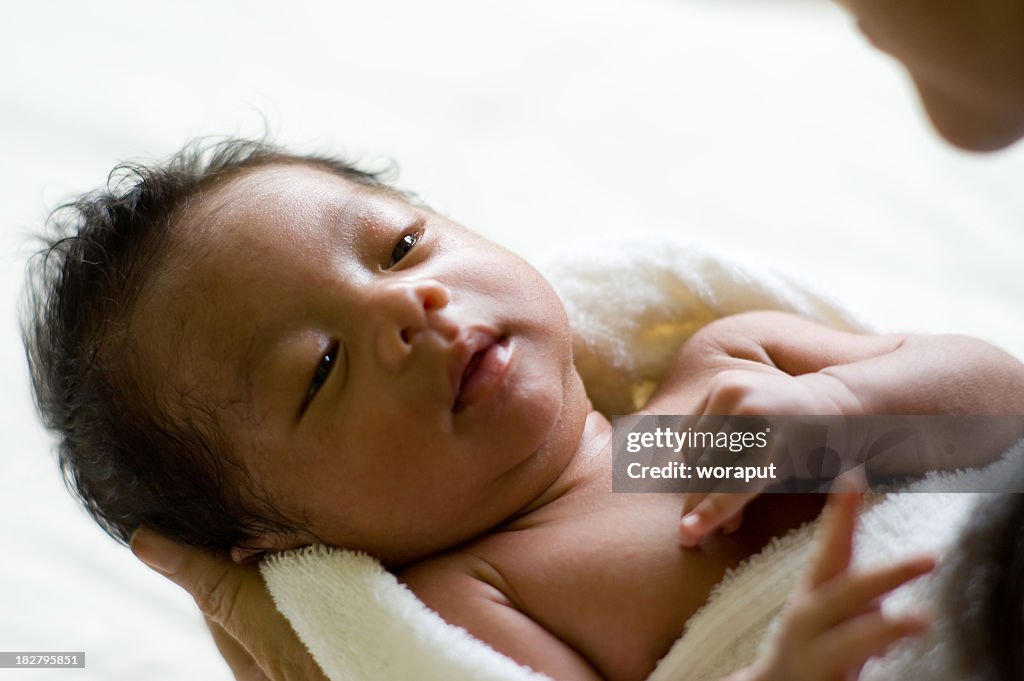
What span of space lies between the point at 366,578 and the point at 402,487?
0.29 feet

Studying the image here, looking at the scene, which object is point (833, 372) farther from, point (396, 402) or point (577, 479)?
point (396, 402)

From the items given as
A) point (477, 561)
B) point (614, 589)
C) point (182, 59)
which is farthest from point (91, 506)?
point (182, 59)

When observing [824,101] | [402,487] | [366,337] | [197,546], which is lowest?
[197,546]

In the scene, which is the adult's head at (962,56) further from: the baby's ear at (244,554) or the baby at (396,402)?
the baby's ear at (244,554)

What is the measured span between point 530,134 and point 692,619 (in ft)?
3.46

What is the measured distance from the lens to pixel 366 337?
92 centimetres

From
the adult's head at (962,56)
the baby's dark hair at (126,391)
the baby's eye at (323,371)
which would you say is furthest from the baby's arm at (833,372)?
the baby's dark hair at (126,391)

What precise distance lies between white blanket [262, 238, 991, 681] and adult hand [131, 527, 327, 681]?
3 cm

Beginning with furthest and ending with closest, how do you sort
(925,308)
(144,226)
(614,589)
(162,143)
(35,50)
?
(35,50) → (162,143) → (925,308) → (144,226) → (614,589)

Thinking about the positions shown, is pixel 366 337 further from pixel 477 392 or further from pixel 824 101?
pixel 824 101

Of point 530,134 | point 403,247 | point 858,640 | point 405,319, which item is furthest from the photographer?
point 530,134

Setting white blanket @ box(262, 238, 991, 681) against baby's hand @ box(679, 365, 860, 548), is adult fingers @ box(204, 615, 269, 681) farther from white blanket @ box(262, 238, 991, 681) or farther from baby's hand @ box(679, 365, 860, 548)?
baby's hand @ box(679, 365, 860, 548)

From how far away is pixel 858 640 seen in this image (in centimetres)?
64

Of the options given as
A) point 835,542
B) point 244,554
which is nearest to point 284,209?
point 244,554
